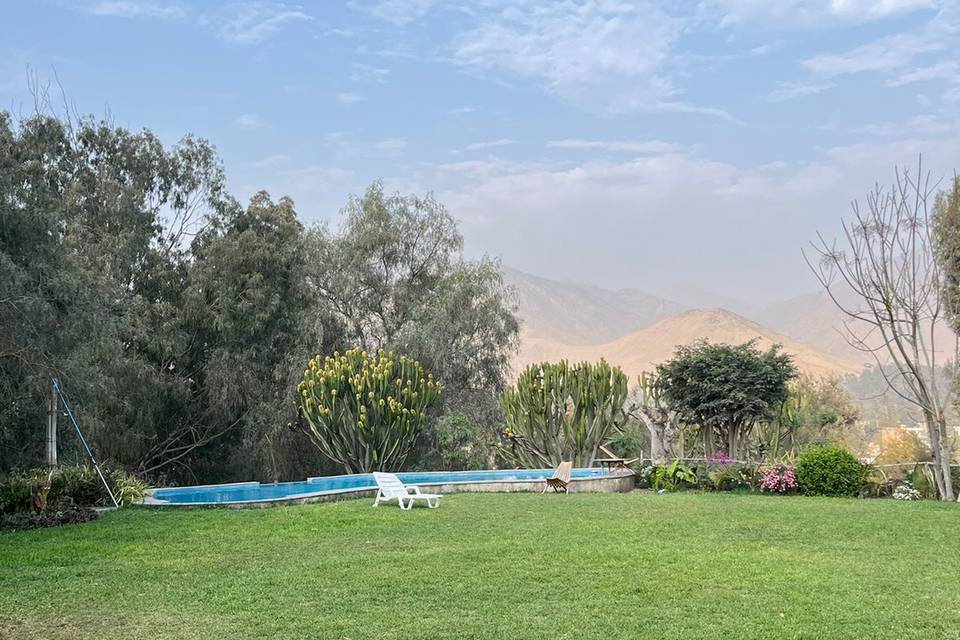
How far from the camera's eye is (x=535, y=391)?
20547mm

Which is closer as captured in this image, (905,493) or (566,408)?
(905,493)

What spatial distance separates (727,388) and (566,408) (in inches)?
153

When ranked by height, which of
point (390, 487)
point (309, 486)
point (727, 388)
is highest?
point (727, 388)

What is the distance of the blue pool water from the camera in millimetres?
17000

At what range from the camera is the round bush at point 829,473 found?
1527cm

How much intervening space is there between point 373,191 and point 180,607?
21.7 m

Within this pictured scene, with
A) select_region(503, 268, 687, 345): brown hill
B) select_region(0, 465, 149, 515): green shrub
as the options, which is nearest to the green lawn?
select_region(0, 465, 149, 515): green shrub

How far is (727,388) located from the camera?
1919cm

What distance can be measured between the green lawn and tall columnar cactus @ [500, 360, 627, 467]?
308 inches

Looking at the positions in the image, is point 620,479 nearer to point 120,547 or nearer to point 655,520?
point 655,520

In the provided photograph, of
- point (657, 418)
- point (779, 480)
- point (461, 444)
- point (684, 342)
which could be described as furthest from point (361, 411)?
point (684, 342)

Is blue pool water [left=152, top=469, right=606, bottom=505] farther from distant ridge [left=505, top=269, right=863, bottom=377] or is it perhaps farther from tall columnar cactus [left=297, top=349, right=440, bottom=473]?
distant ridge [left=505, top=269, right=863, bottom=377]

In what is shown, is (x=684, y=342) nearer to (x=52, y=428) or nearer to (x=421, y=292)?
(x=421, y=292)

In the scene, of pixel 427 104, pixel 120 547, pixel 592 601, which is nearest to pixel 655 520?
pixel 592 601
